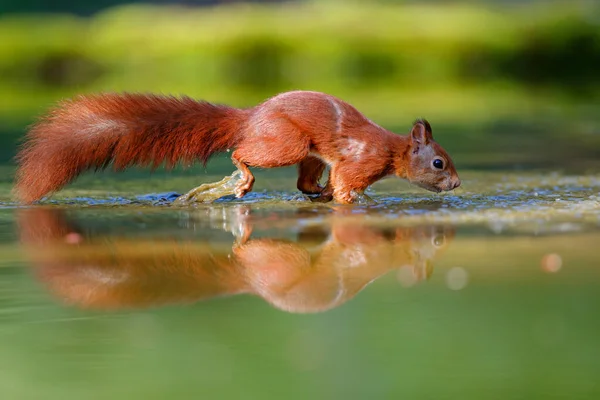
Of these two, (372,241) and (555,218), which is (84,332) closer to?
(372,241)

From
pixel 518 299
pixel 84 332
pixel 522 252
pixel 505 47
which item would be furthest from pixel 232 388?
Result: pixel 505 47

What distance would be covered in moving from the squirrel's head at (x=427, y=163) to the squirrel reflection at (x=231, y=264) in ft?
3.41

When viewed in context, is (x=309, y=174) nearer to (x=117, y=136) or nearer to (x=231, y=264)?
(x=117, y=136)

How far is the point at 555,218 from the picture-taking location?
5090 millimetres

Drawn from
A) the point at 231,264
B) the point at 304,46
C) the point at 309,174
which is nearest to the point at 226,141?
the point at 309,174

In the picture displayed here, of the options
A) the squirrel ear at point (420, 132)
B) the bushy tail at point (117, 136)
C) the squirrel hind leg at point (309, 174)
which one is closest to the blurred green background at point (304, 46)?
the squirrel hind leg at point (309, 174)

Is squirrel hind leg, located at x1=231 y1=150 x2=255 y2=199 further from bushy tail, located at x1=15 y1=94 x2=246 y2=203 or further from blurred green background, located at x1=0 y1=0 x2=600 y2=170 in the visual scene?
blurred green background, located at x1=0 y1=0 x2=600 y2=170

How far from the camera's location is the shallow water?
2.74 metres

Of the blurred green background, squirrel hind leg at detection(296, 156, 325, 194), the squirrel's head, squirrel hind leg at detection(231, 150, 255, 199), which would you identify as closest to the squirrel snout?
the squirrel's head

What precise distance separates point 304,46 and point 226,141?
16781 millimetres

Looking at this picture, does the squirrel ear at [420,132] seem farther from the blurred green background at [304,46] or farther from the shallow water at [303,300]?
the blurred green background at [304,46]

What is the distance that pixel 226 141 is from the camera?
5836mm

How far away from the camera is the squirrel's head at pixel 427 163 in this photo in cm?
595

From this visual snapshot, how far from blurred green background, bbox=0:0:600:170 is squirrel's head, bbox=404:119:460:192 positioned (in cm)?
983
